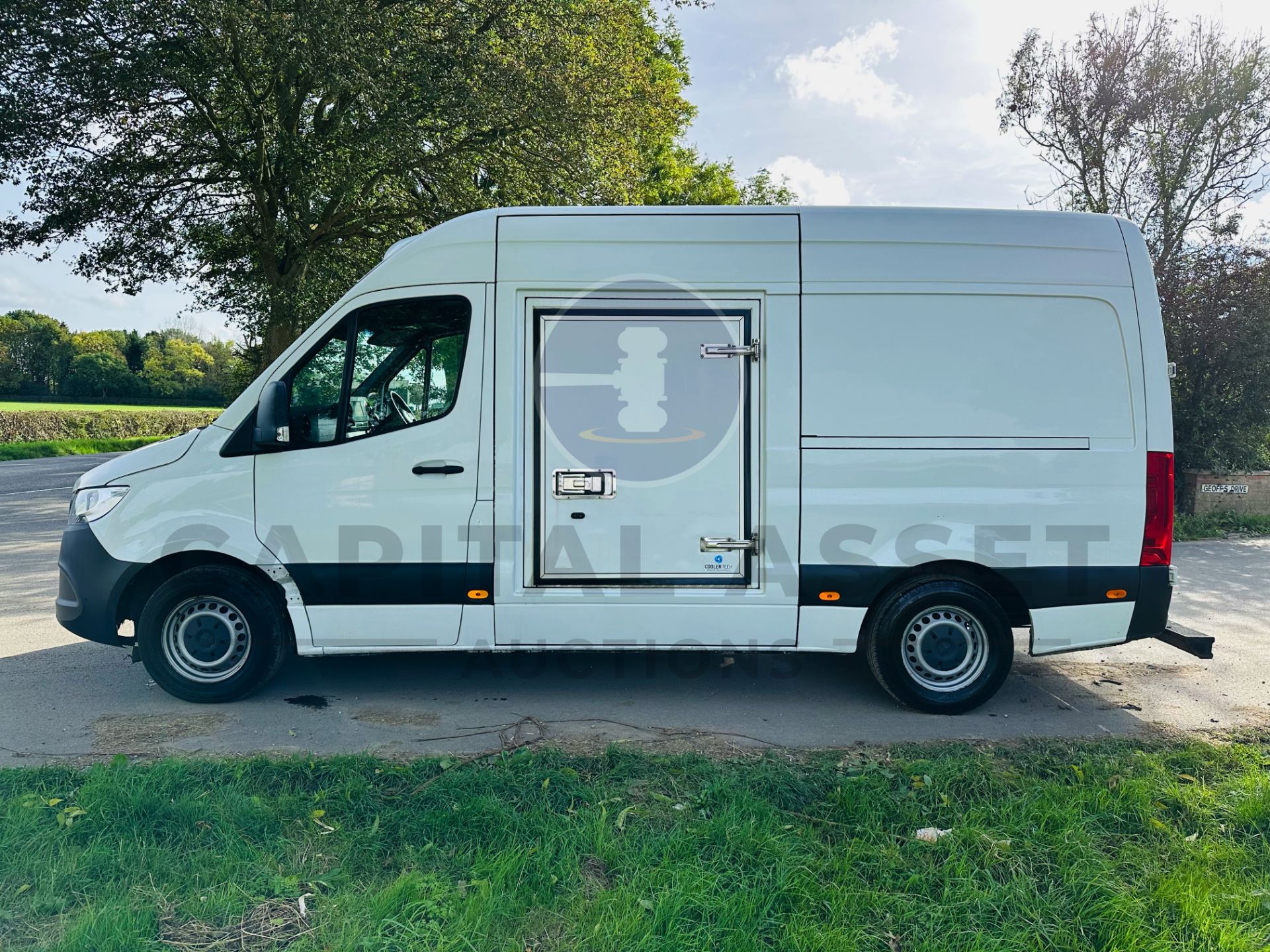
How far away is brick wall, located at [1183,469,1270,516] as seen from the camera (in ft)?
41.3

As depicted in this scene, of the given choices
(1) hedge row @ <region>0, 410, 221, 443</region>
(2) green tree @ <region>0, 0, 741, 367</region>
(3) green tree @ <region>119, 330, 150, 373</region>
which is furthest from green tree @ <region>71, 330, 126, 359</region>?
(2) green tree @ <region>0, 0, 741, 367</region>

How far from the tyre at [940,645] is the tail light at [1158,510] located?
0.86 metres

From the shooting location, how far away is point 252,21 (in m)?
11.8

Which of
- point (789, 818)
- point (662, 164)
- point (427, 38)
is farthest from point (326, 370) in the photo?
point (662, 164)

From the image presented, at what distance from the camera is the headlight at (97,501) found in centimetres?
491

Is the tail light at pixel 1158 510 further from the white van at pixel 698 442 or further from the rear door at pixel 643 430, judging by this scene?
the rear door at pixel 643 430

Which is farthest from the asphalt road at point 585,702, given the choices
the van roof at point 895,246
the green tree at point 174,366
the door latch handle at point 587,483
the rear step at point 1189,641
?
the green tree at point 174,366

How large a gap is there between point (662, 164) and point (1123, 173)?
14.8m

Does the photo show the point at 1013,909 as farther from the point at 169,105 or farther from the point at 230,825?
the point at 169,105

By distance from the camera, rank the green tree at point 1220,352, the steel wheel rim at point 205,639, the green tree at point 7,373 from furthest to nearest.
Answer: the green tree at point 7,373 → the green tree at point 1220,352 → the steel wheel rim at point 205,639

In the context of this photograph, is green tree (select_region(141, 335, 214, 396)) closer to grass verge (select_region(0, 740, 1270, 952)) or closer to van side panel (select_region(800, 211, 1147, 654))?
grass verge (select_region(0, 740, 1270, 952))

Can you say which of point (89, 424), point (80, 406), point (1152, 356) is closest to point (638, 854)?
point (1152, 356)

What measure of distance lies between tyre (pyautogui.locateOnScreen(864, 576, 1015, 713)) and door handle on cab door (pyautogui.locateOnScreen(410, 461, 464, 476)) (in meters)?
2.49

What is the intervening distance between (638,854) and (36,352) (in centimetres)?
6480
